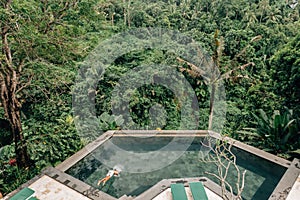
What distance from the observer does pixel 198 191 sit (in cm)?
606

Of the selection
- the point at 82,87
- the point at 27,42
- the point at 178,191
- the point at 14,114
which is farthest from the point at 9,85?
the point at 178,191

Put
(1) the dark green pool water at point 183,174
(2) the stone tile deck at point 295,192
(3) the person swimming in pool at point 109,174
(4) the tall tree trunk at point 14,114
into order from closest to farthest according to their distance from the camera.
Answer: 1. (2) the stone tile deck at point 295,192
2. (4) the tall tree trunk at point 14,114
3. (1) the dark green pool water at point 183,174
4. (3) the person swimming in pool at point 109,174

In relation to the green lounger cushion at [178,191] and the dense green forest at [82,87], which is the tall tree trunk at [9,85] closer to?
the dense green forest at [82,87]

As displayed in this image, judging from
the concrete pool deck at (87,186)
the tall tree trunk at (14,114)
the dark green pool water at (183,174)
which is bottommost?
the dark green pool water at (183,174)

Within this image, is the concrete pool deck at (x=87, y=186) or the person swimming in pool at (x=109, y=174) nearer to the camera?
the concrete pool deck at (x=87, y=186)

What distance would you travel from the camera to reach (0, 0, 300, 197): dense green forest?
6768 millimetres

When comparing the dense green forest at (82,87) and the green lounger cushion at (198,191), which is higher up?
the dense green forest at (82,87)

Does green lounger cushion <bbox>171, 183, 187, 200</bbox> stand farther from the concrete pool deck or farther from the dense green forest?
the dense green forest

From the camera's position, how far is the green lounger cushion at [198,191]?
5.84 metres

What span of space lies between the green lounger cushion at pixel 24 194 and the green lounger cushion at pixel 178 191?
3.20 metres

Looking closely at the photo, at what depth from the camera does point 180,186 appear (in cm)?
630

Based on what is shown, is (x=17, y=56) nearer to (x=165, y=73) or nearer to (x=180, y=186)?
(x=180, y=186)

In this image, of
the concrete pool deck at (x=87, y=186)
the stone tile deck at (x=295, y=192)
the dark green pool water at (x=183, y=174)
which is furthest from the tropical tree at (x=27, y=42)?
the stone tile deck at (x=295, y=192)

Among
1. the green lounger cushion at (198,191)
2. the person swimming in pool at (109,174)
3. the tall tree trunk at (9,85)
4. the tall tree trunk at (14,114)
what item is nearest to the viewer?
the green lounger cushion at (198,191)
